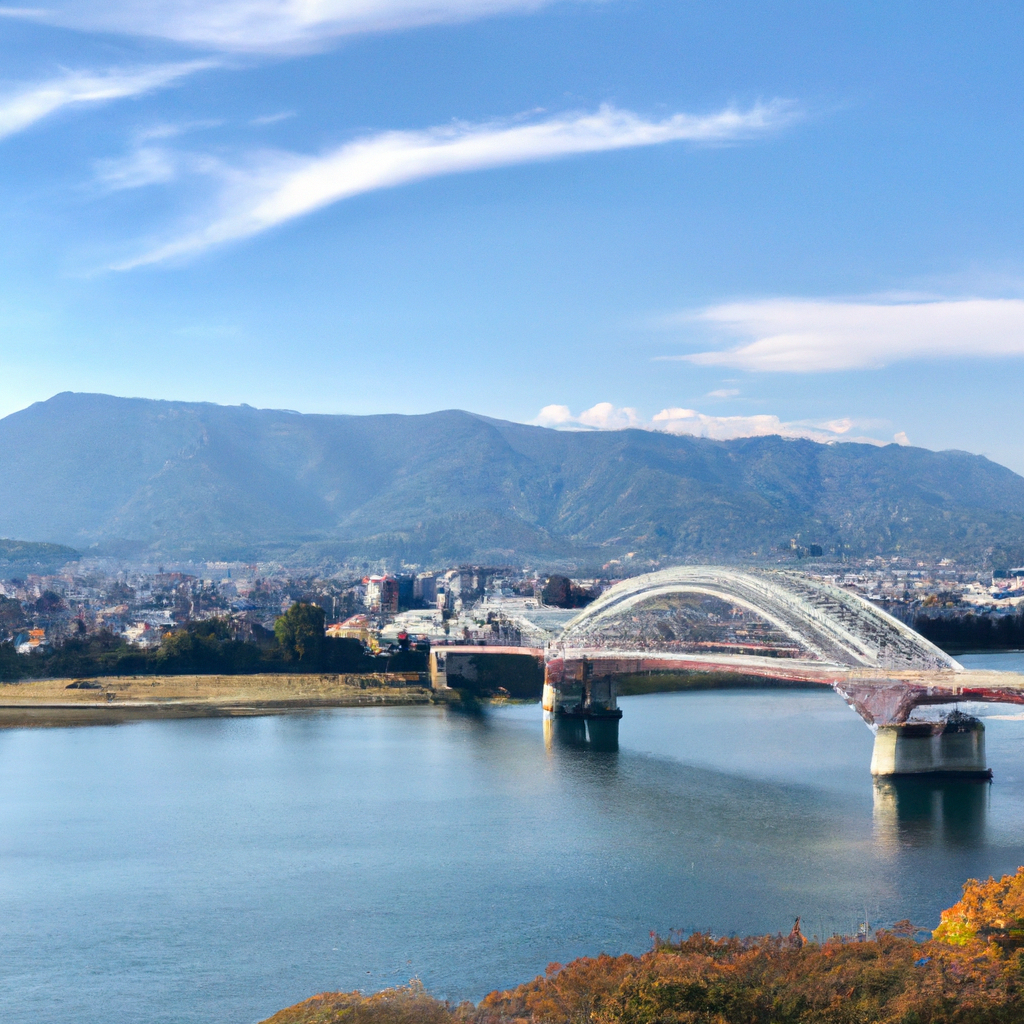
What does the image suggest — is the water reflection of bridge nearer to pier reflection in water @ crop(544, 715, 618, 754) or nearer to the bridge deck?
the bridge deck

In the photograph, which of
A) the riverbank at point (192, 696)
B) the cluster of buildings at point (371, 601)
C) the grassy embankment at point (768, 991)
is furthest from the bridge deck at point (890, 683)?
the cluster of buildings at point (371, 601)

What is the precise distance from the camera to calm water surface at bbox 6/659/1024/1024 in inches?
695

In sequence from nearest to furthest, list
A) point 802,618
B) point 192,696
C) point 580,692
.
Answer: point 802,618 < point 580,692 < point 192,696

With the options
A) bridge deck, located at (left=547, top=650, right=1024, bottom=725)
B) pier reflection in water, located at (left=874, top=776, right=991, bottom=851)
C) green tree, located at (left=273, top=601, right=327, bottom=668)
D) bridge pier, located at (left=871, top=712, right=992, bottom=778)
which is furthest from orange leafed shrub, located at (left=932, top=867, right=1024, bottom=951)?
green tree, located at (left=273, top=601, right=327, bottom=668)

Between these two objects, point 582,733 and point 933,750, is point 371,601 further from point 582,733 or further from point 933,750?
point 933,750

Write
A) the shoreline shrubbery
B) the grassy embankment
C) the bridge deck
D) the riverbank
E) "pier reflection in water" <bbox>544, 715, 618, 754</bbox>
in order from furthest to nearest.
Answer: the shoreline shrubbery
the riverbank
"pier reflection in water" <bbox>544, 715, 618, 754</bbox>
the bridge deck
the grassy embankment

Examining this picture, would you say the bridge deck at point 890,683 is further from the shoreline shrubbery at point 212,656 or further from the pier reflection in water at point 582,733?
the shoreline shrubbery at point 212,656

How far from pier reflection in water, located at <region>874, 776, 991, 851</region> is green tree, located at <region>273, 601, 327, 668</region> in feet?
106

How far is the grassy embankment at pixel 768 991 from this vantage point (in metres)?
12.6

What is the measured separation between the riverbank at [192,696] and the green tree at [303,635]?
235cm

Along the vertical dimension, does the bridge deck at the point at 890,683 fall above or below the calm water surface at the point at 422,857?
above

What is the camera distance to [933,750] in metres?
30.1

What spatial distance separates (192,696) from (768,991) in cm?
4067

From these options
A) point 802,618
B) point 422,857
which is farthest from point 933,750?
point 422,857
